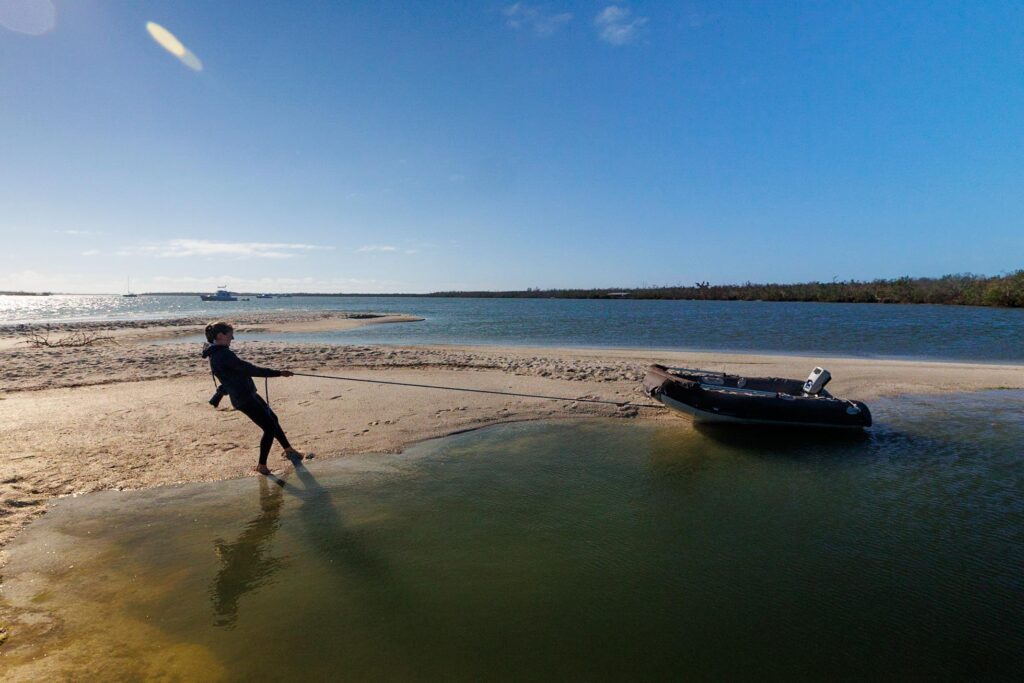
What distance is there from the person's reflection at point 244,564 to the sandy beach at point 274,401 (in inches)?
69.7

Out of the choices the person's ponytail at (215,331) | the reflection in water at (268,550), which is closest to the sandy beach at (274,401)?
the reflection in water at (268,550)

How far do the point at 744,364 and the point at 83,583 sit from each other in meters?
20.7

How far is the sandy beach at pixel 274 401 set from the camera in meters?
7.76

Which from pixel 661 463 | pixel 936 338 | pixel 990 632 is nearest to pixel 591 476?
pixel 661 463

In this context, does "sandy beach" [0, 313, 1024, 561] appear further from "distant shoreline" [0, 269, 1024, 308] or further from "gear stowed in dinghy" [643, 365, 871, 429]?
"distant shoreline" [0, 269, 1024, 308]

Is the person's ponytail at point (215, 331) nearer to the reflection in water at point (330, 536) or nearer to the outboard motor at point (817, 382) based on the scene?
the reflection in water at point (330, 536)

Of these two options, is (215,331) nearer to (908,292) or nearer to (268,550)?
(268,550)

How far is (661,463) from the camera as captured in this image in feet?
28.7

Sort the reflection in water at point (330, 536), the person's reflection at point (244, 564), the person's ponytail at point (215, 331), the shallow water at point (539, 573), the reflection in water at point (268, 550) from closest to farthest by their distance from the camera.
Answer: the shallow water at point (539, 573) → the person's reflection at point (244, 564) → the reflection in water at point (268, 550) → the reflection in water at point (330, 536) → the person's ponytail at point (215, 331)

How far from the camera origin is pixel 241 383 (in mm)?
7426

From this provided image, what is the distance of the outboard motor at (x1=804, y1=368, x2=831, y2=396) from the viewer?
1166 centimetres

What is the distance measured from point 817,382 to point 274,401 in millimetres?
12924

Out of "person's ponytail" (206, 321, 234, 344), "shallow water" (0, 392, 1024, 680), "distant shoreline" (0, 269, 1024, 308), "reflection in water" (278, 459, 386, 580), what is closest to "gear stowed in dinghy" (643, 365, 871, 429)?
"shallow water" (0, 392, 1024, 680)

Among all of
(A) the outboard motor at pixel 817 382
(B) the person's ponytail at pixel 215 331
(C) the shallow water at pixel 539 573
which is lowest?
(C) the shallow water at pixel 539 573
